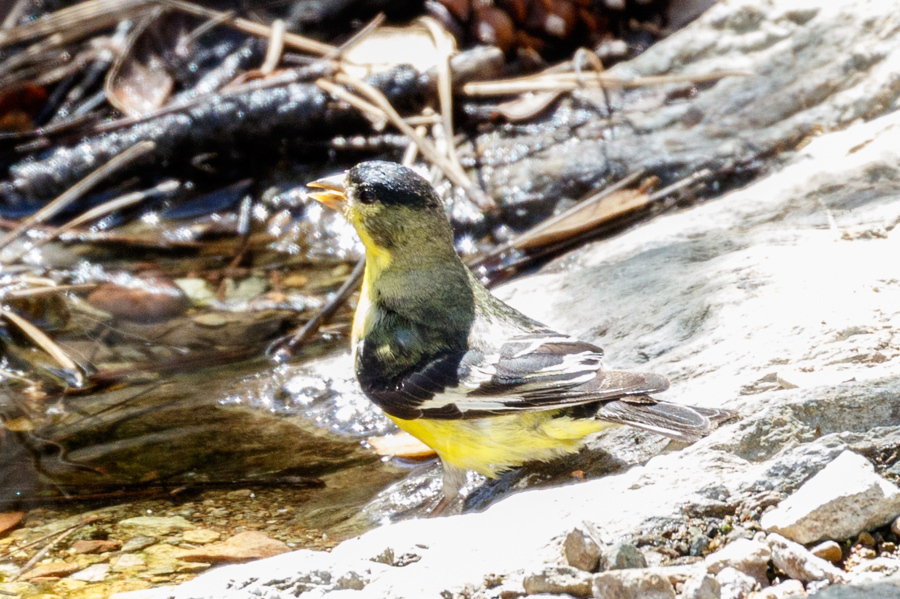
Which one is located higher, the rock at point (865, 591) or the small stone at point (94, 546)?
the rock at point (865, 591)

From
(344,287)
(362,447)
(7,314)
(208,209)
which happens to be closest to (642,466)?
(362,447)

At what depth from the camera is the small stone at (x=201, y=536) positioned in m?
3.09

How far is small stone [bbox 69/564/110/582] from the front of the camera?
9.44ft

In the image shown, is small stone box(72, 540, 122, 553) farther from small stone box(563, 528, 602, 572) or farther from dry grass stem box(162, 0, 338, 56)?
dry grass stem box(162, 0, 338, 56)

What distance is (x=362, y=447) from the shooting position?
381 centimetres

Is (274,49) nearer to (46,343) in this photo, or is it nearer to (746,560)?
(46,343)

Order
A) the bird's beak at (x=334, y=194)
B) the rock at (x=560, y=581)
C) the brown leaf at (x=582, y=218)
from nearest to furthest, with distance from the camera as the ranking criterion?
the rock at (x=560, y=581) → the bird's beak at (x=334, y=194) → the brown leaf at (x=582, y=218)

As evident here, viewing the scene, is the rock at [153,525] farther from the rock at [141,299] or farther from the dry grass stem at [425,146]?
the dry grass stem at [425,146]

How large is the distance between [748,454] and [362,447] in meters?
1.76

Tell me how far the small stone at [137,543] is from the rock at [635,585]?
5.58 feet

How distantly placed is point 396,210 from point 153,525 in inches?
55.8

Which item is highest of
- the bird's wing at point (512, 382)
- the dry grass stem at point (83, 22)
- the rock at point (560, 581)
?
the dry grass stem at point (83, 22)

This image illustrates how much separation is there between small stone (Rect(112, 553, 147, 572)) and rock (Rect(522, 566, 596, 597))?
145 cm

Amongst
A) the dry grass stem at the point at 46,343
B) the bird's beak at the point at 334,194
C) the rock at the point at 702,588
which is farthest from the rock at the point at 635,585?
the dry grass stem at the point at 46,343
